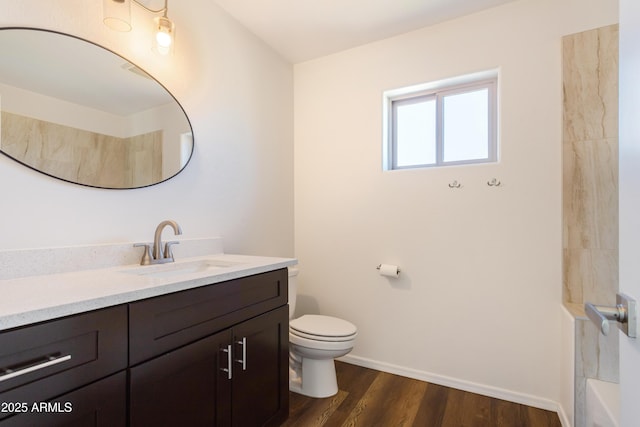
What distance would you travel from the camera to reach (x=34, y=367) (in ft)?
2.39

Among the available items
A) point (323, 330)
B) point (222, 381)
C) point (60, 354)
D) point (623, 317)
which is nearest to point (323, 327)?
point (323, 330)

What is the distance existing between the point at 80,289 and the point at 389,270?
68.3 inches

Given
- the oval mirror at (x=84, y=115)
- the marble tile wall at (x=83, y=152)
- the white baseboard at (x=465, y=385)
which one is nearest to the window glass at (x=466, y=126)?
the white baseboard at (x=465, y=385)

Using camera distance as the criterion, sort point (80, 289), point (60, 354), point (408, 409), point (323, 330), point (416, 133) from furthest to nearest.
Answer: point (416, 133)
point (323, 330)
point (408, 409)
point (80, 289)
point (60, 354)

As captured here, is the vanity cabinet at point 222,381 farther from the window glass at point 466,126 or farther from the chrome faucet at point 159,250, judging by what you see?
the window glass at point 466,126

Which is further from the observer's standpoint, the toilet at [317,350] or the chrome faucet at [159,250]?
the toilet at [317,350]

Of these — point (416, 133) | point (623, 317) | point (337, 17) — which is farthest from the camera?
point (416, 133)

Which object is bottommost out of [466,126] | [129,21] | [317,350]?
[317,350]

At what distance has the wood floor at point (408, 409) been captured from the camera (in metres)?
1.66

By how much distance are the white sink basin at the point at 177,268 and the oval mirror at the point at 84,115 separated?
42 cm

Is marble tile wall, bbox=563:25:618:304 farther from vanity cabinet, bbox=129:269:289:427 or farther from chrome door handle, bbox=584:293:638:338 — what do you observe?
vanity cabinet, bbox=129:269:289:427

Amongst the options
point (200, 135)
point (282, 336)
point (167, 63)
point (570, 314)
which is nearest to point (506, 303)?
point (570, 314)

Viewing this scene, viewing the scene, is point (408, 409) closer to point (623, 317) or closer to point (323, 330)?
point (323, 330)

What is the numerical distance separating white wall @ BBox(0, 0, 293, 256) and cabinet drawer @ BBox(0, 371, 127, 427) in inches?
27.4
